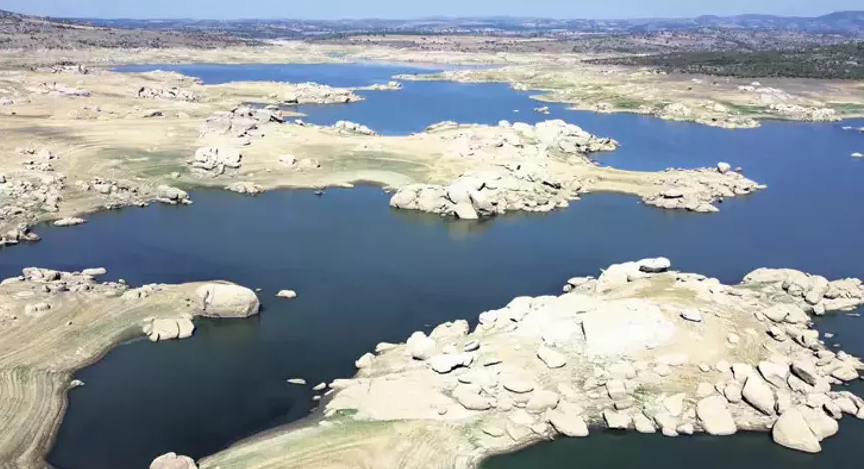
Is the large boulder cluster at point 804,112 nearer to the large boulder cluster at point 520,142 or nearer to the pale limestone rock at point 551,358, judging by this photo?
the large boulder cluster at point 520,142

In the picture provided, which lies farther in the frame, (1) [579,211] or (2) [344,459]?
(1) [579,211]

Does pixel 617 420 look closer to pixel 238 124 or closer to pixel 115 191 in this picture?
pixel 115 191

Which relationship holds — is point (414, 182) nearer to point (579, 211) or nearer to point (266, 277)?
point (579, 211)

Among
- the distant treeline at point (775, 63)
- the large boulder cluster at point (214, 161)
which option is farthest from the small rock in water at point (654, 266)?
the distant treeline at point (775, 63)

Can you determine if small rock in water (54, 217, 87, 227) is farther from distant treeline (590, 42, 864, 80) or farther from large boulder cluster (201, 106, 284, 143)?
distant treeline (590, 42, 864, 80)

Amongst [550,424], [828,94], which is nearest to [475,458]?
[550,424]

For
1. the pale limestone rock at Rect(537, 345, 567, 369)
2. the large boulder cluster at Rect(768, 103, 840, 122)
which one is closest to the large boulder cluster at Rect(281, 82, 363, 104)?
the large boulder cluster at Rect(768, 103, 840, 122)
